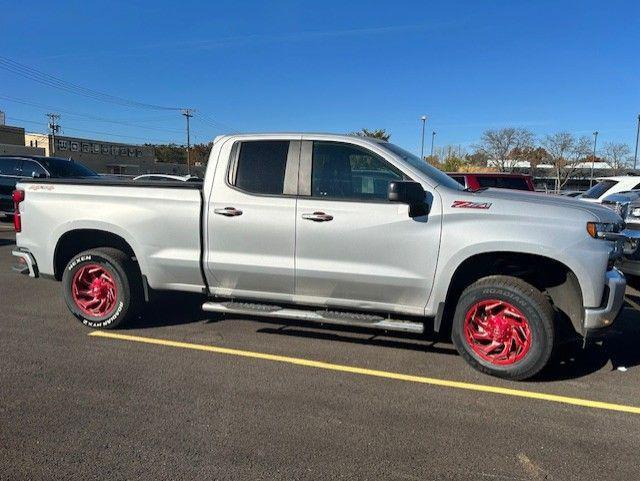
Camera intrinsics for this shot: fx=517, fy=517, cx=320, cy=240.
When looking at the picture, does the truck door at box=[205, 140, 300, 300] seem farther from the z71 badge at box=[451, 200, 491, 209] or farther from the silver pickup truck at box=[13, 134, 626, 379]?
the z71 badge at box=[451, 200, 491, 209]

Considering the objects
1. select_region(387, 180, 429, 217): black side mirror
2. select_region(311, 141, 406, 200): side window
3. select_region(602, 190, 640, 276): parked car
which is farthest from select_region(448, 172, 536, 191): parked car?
select_region(387, 180, 429, 217): black side mirror

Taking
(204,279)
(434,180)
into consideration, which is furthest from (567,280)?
(204,279)

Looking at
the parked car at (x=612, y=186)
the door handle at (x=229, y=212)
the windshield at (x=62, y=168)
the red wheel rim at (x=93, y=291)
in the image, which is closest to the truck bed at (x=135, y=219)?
the door handle at (x=229, y=212)

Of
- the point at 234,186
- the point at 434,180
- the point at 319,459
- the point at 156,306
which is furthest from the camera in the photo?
the point at 156,306

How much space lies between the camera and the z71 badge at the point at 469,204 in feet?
13.9

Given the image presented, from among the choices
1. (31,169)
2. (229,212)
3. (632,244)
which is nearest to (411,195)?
(229,212)

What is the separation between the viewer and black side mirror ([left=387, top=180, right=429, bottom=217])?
4.15m

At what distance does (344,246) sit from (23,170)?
41.0 ft

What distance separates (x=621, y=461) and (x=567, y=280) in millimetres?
1531

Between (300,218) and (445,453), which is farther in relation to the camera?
(300,218)

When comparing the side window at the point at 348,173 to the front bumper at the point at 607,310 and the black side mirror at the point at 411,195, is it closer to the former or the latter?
the black side mirror at the point at 411,195

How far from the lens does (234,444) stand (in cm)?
323

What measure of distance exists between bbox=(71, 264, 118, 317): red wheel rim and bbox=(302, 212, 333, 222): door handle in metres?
2.32

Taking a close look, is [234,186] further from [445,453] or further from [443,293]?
[445,453]
